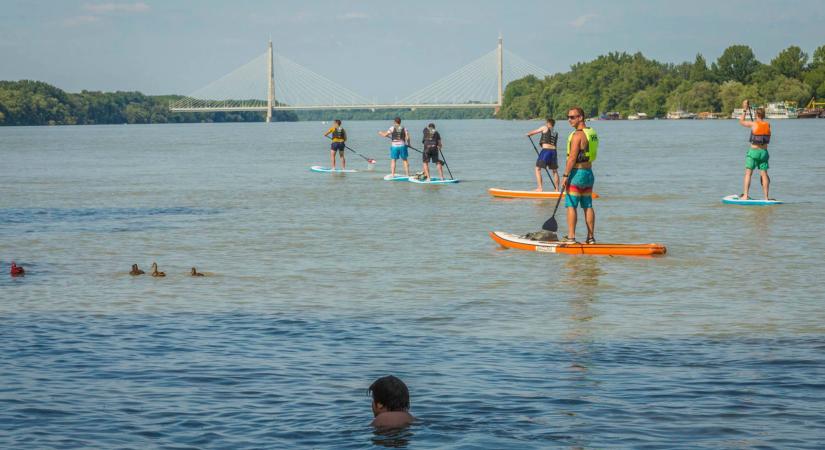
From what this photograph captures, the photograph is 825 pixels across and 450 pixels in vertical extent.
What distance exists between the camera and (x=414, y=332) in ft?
39.1

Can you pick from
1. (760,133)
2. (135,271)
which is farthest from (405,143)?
(135,271)

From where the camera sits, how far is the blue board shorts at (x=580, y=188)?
17.6 metres

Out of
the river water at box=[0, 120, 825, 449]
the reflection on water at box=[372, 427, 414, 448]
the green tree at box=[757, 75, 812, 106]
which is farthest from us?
the green tree at box=[757, 75, 812, 106]

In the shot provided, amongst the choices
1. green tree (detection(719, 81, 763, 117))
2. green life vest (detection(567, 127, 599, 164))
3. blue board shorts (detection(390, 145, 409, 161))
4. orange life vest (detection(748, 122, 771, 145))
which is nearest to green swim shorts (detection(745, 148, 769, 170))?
orange life vest (detection(748, 122, 771, 145))

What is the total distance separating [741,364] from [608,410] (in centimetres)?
196

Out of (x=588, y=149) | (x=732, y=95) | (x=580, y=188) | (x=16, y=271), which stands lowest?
(x=16, y=271)

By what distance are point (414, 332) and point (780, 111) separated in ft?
594

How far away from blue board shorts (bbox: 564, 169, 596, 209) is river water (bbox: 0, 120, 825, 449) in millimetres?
954

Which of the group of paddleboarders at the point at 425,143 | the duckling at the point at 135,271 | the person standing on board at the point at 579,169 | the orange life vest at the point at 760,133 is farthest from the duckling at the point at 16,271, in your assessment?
the group of paddleboarders at the point at 425,143

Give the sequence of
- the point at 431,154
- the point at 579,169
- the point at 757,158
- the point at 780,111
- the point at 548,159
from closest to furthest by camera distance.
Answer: the point at 579,169 < the point at 757,158 < the point at 548,159 < the point at 431,154 < the point at 780,111

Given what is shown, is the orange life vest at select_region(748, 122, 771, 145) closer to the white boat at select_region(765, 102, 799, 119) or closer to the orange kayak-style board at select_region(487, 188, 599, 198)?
the orange kayak-style board at select_region(487, 188, 599, 198)

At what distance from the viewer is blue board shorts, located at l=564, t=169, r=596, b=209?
17578 mm

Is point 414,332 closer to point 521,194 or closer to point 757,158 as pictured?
point 757,158

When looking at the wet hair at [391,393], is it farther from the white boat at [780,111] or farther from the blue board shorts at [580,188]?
the white boat at [780,111]
